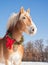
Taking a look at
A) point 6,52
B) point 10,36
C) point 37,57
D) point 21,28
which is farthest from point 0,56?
point 37,57

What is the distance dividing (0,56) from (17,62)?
0.18m

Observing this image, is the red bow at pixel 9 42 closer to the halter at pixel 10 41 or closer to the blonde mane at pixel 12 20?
the halter at pixel 10 41

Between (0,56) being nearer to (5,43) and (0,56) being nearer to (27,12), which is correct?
(5,43)

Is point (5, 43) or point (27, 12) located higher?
point (27, 12)

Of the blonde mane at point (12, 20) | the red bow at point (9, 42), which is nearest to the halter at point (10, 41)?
the red bow at point (9, 42)

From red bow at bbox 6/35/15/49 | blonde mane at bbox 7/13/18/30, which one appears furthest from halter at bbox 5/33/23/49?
blonde mane at bbox 7/13/18/30

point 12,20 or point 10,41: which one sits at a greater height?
point 12,20

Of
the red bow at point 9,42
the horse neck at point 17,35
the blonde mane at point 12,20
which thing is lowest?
the red bow at point 9,42

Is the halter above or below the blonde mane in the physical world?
below

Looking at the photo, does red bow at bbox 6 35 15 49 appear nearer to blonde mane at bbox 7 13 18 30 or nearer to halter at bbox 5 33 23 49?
halter at bbox 5 33 23 49

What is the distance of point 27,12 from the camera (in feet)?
6.65

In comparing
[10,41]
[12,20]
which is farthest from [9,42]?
[12,20]

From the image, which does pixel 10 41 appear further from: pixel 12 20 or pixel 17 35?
pixel 12 20

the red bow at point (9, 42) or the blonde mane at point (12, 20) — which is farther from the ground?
the blonde mane at point (12, 20)
